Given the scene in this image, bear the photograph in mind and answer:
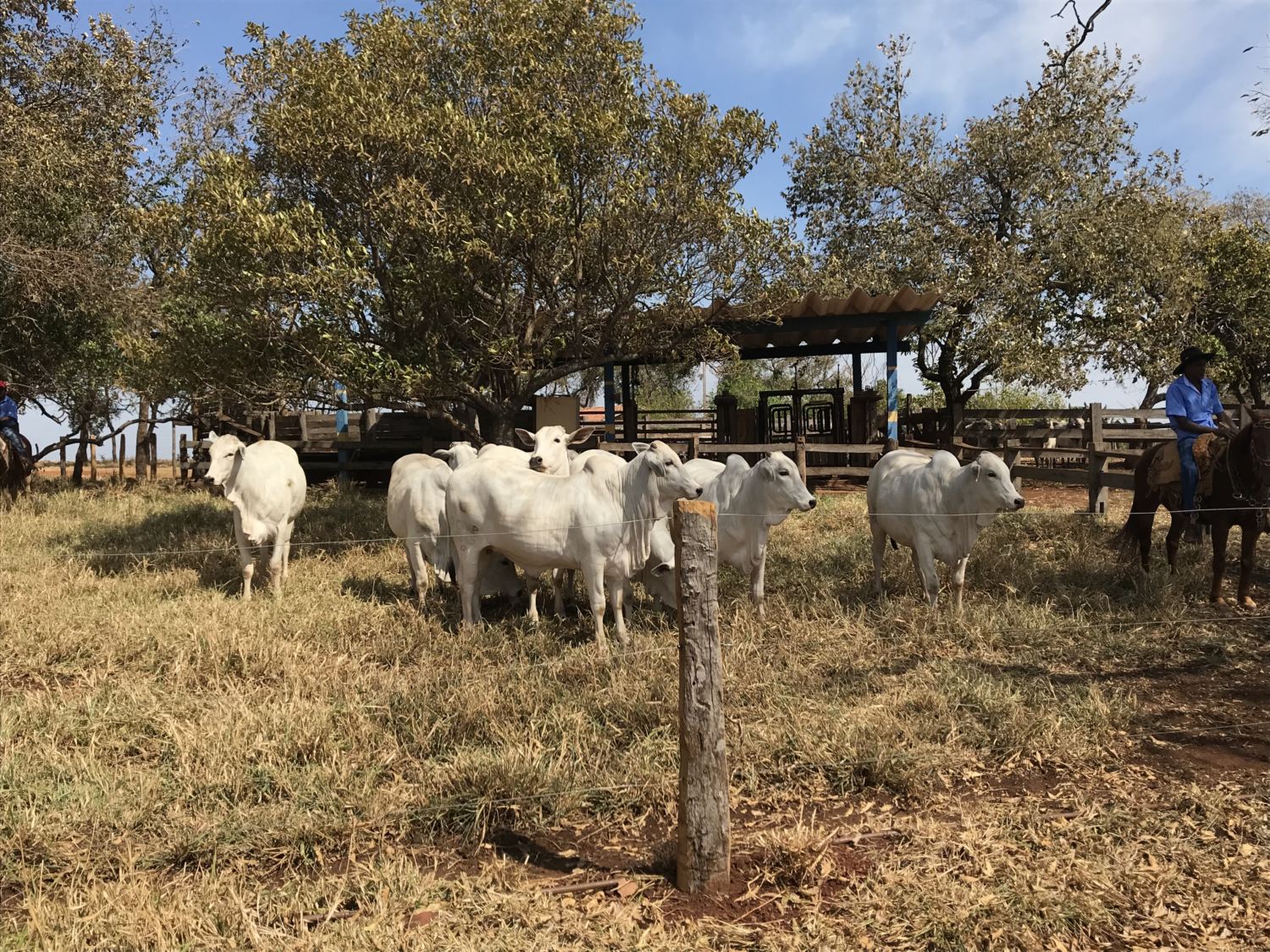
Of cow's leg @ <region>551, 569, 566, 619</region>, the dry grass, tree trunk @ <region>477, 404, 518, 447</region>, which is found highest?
tree trunk @ <region>477, 404, 518, 447</region>

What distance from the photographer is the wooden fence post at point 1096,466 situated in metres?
10.7

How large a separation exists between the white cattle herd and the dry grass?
0.43 metres

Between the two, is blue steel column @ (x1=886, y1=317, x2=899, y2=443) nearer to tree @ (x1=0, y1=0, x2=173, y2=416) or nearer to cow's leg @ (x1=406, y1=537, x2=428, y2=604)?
cow's leg @ (x1=406, y1=537, x2=428, y2=604)

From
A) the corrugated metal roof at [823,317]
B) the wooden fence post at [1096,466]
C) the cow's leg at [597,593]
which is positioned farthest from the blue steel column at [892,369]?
the cow's leg at [597,593]

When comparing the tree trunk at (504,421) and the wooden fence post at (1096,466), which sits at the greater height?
the tree trunk at (504,421)

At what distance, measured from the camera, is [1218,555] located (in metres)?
6.92

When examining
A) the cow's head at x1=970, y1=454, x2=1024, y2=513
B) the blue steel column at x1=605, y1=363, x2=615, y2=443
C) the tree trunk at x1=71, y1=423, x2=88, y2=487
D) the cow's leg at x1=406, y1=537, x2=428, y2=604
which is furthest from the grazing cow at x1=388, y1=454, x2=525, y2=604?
the tree trunk at x1=71, y1=423, x2=88, y2=487

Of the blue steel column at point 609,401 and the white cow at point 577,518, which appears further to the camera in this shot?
the blue steel column at point 609,401

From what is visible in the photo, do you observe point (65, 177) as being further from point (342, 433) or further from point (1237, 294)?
point (1237, 294)

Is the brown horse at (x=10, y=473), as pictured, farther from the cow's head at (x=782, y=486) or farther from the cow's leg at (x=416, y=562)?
the cow's head at (x=782, y=486)

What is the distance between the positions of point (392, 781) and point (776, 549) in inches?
232

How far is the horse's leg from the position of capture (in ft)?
25.4

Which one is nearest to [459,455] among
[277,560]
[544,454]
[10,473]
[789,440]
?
[544,454]

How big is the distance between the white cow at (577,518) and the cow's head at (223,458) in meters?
2.66
